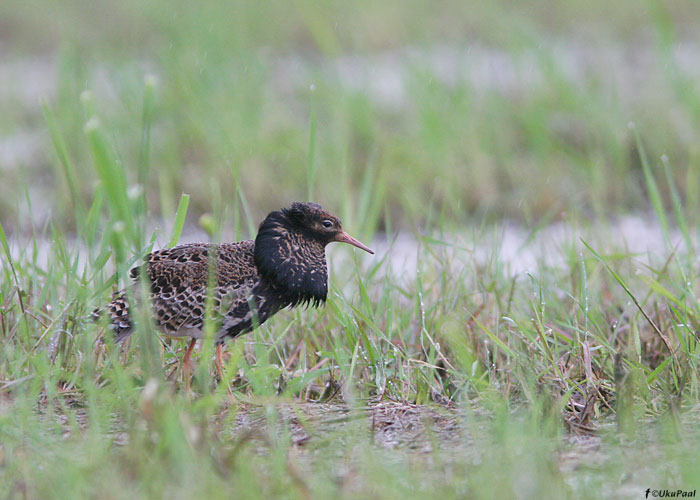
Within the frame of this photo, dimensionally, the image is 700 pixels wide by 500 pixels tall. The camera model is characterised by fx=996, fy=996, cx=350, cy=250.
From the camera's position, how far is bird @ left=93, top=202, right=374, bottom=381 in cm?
342

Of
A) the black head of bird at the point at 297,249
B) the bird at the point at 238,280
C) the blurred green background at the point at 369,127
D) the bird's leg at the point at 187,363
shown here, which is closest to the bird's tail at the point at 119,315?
the bird at the point at 238,280

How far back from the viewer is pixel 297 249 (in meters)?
3.51

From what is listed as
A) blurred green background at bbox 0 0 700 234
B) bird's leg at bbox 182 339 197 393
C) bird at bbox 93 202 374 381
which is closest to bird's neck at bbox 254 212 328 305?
bird at bbox 93 202 374 381

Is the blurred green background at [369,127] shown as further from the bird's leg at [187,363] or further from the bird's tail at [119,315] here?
the bird's tail at [119,315]

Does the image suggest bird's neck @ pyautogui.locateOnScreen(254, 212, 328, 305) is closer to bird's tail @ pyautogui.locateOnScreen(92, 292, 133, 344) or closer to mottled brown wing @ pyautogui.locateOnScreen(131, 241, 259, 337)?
mottled brown wing @ pyautogui.locateOnScreen(131, 241, 259, 337)

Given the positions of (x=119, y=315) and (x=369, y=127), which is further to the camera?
(x=369, y=127)

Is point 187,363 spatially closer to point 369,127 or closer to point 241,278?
point 241,278

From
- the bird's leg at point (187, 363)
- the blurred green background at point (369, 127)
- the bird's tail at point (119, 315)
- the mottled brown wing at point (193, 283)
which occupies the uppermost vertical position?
the blurred green background at point (369, 127)

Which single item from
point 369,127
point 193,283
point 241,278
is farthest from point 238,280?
point 369,127

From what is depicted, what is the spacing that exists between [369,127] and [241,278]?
333 cm

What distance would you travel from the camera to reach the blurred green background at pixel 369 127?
621cm

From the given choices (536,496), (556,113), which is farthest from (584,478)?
(556,113)

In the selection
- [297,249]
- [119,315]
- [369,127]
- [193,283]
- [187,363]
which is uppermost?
[369,127]

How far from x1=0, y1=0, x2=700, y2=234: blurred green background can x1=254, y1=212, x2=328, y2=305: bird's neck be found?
1.26 m
